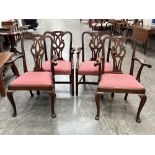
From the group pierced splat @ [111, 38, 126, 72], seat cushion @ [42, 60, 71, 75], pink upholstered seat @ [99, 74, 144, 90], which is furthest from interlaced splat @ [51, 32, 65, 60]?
pink upholstered seat @ [99, 74, 144, 90]

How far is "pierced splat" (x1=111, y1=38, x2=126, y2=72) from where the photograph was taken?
2270mm

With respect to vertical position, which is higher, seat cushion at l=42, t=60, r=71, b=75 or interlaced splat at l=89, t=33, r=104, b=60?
interlaced splat at l=89, t=33, r=104, b=60

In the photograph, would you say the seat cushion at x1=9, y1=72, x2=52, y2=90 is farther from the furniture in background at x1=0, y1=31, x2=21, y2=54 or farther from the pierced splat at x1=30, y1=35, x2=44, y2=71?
the furniture in background at x1=0, y1=31, x2=21, y2=54

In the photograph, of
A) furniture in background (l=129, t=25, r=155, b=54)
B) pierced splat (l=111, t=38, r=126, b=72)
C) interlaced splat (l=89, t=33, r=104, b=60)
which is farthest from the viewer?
furniture in background (l=129, t=25, r=155, b=54)

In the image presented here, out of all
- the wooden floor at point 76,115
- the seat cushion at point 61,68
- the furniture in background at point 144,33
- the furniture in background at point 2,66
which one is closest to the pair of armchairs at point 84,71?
the seat cushion at point 61,68

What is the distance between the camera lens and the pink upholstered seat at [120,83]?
199 cm

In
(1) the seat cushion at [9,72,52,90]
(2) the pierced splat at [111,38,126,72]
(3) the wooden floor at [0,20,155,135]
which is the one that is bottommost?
(3) the wooden floor at [0,20,155,135]

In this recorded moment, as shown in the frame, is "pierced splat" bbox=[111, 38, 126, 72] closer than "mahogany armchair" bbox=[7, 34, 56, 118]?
No

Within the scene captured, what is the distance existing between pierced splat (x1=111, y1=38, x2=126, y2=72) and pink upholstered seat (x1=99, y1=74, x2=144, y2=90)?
7.3 inches

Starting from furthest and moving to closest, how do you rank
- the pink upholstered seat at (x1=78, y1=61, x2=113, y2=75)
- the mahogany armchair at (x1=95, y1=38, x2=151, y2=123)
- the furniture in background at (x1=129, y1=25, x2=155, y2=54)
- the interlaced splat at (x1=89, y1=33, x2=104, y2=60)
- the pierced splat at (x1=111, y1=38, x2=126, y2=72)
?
the furniture in background at (x1=129, y1=25, x2=155, y2=54), the interlaced splat at (x1=89, y1=33, x2=104, y2=60), the pink upholstered seat at (x1=78, y1=61, x2=113, y2=75), the pierced splat at (x1=111, y1=38, x2=126, y2=72), the mahogany armchair at (x1=95, y1=38, x2=151, y2=123)

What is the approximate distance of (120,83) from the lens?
204 centimetres

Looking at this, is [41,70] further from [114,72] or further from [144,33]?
[144,33]

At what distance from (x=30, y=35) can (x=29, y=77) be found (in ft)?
1.91
